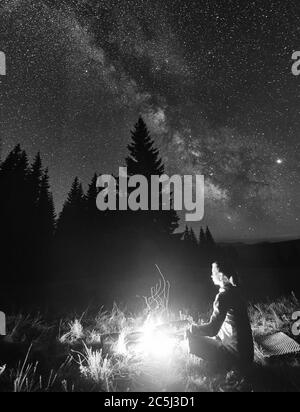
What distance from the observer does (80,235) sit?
123ft

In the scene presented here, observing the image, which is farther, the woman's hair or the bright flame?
the bright flame

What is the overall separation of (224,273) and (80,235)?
115 feet

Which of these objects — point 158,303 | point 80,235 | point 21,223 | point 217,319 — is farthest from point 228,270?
point 80,235

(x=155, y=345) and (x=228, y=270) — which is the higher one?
(x=228, y=270)

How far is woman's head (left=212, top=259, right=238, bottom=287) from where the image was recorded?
440 centimetres

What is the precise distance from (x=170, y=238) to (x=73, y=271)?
1400 centimetres

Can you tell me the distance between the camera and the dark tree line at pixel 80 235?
24484mm

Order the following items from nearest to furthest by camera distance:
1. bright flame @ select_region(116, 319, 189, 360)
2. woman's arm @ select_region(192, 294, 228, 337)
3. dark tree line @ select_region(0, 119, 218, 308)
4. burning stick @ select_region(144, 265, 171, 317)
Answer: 1. woman's arm @ select_region(192, 294, 228, 337)
2. bright flame @ select_region(116, 319, 189, 360)
3. burning stick @ select_region(144, 265, 171, 317)
4. dark tree line @ select_region(0, 119, 218, 308)

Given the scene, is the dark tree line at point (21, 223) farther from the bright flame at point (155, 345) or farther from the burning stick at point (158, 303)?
the bright flame at point (155, 345)

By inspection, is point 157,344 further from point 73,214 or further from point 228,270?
point 73,214

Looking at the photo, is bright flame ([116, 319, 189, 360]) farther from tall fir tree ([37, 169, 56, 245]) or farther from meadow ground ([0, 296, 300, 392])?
tall fir tree ([37, 169, 56, 245])

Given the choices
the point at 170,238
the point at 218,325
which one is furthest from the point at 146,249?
the point at 218,325
